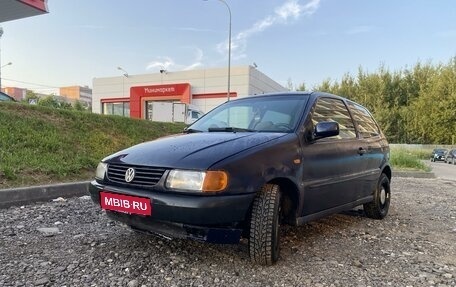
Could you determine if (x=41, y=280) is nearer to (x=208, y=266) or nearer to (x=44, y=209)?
(x=208, y=266)

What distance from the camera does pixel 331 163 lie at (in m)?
3.62

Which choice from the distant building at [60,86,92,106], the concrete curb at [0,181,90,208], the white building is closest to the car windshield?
the concrete curb at [0,181,90,208]

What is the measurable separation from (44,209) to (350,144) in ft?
12.3

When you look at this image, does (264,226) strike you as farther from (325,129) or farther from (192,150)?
(325,129)

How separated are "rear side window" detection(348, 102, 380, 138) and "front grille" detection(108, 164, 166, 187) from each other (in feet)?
9.20

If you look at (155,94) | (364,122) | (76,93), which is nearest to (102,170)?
(364,122)

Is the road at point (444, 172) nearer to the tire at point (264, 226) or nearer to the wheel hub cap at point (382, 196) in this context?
the wheel hub cap at point (382, 196)

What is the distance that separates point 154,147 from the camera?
10.2ft

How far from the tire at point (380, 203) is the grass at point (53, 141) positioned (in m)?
4.40

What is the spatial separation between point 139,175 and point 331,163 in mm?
1875

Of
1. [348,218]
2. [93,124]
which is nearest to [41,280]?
[348,218]

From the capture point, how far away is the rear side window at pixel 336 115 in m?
3.76

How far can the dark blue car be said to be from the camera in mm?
2613

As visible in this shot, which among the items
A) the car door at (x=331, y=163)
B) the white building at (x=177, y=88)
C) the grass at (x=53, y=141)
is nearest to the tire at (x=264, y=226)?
the car door at (x=331, y=163)
